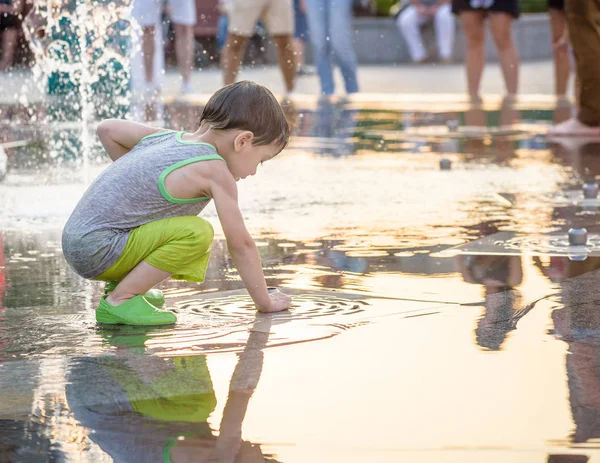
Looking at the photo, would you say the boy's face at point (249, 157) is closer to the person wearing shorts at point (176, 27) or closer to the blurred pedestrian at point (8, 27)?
the person wearing shorts at point (176, 27)

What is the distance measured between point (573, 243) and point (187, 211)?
169 cm

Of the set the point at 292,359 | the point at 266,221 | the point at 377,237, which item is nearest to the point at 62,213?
the point at 266,221

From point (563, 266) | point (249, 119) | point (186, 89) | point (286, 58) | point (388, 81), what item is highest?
point (249, 119)

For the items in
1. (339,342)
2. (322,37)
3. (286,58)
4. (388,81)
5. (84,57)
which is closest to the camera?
(339,342)

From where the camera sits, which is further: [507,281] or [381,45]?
[381,45]

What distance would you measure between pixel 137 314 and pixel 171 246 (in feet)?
0.70

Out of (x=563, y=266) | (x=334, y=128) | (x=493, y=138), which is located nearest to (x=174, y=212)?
(x=563, y=266)

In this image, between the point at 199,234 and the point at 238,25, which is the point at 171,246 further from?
the point at 238,25

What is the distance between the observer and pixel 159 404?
3.12 metres

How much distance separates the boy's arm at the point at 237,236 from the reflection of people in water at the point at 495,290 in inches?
25.0

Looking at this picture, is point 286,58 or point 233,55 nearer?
point 233,55

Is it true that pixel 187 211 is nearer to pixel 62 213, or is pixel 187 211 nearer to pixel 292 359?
pixel 292 359

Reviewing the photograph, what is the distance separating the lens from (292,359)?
3.51m

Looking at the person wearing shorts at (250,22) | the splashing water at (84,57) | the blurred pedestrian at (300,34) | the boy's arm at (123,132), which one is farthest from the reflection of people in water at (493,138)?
the blurred pedestrian at (300,34)
